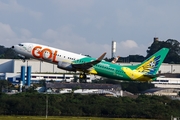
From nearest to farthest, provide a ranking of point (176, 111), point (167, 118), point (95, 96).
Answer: point (167, 118), point (176, 111), point (95, 96)

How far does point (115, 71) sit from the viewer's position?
4296 inches

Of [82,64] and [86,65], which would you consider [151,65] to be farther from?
[82,64]

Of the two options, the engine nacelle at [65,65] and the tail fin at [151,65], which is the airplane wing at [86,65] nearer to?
the engine nacelle at [65,65]

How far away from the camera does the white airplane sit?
350 ft

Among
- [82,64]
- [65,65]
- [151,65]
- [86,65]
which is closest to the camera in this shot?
[65,65]

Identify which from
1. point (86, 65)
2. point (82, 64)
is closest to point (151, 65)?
point (86, 65)

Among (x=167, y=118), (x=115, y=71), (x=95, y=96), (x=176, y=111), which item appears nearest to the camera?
(x=115, y=71)

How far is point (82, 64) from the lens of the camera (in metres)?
108

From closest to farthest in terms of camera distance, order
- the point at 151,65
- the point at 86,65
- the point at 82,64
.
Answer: the point at 82,64
the point at 86,65
the point at 151,65

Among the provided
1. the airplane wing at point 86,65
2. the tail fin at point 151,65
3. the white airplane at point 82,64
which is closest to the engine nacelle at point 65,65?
the white airplane at point 82,64

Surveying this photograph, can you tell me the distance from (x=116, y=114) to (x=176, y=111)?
1330 cm

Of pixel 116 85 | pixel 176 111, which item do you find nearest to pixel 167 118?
pixel 176 111

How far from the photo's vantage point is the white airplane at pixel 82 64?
10662 centimetres

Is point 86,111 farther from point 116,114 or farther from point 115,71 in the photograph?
point 115,71
